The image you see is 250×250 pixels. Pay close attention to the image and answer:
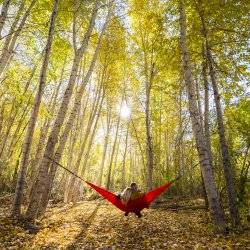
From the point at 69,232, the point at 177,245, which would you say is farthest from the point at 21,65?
the point at 177,245

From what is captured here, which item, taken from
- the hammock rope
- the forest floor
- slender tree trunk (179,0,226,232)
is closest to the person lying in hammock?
the hammock rope

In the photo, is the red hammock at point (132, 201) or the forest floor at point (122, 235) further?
the red hammock at point (132, 201)

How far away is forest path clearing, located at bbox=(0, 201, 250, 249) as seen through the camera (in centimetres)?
603

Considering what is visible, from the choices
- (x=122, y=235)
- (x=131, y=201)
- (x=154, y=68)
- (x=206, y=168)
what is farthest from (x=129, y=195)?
(x=154, y=68)

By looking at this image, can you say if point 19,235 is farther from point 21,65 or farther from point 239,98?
point 21,65

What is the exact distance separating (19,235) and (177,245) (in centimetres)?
318

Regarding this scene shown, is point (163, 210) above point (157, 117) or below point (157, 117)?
below

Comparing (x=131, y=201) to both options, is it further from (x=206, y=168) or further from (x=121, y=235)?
(x=206, y=168)

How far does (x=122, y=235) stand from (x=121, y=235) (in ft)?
0.08

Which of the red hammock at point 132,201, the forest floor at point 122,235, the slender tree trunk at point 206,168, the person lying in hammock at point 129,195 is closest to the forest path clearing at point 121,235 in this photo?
the forest floor at point 122,235

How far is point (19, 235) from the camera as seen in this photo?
21.1 feet

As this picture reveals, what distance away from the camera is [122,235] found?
7270 millimetres

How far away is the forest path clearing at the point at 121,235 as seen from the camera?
6.03 m

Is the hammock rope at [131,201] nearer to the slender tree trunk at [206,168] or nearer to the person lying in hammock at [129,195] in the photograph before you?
the person lying in hammock at [129,195]
